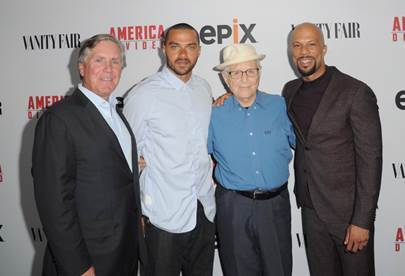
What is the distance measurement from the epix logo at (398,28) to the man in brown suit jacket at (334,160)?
2.85 ft

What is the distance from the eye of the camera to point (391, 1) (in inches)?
97.1

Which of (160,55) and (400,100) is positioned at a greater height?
(160,55)

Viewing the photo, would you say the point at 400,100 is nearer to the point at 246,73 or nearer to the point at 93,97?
the point at 246,73

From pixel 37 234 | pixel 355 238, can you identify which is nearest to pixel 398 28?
pixel 355 238

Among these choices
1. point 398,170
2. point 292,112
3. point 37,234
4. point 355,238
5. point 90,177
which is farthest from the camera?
point 37,234

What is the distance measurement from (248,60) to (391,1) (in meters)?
1.33

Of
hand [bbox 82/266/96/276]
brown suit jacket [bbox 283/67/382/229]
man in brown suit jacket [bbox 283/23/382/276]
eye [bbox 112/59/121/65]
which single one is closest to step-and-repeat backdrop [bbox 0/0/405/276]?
man in brown suit jacket [bbox 283/23/382/276]

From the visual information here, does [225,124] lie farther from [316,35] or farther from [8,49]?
[8,49]

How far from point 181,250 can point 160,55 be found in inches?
58.3

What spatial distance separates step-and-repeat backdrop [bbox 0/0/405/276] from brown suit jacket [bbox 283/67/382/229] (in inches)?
28.5

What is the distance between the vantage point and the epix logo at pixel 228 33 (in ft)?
8.36

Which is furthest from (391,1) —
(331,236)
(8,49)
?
(8,49)

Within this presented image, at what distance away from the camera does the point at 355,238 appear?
1.82 metres

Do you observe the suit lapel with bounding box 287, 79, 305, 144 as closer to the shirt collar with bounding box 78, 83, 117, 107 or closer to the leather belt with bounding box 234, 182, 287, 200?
the leather belt with bounding box 234, 182, 287, 200
